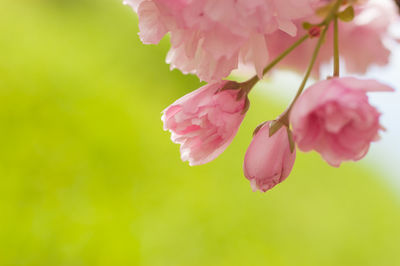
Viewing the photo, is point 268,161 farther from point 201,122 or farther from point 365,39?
point 365,39

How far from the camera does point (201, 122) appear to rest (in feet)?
1.07

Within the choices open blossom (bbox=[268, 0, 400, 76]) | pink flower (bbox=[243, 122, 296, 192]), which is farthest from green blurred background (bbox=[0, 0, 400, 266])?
pink flower (bbox=[243, 122, 296, 192])

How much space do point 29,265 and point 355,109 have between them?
1.74 meters

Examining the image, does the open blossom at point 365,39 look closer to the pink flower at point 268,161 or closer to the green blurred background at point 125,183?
the pink flower at point 268,161

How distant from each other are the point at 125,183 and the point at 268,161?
6.39 ft

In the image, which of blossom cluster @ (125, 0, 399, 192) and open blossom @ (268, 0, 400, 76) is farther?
open blossom @ (268, 0, 400, 76)

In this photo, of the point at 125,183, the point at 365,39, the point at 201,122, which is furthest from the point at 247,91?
the point at 125,183

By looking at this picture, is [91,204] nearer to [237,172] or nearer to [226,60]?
[237,172]

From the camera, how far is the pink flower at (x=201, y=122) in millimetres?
326

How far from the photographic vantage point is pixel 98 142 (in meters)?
2.31

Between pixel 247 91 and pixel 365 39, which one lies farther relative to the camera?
pixel 365 39

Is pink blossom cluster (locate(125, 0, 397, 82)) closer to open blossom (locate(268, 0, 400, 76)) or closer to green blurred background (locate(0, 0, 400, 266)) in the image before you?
open blossom (locate(268, 0, 400, 76))

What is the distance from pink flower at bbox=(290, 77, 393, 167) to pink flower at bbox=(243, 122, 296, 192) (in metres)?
0.06

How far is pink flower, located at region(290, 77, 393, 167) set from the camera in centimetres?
26
